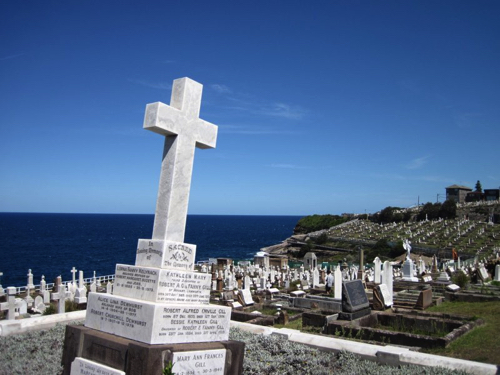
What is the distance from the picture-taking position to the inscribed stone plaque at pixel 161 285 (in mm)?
5113


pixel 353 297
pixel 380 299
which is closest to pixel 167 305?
pixel 353 297

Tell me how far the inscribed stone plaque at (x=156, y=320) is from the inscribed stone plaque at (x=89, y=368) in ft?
1.26

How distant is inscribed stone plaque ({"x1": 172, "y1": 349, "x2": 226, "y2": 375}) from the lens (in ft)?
15.6

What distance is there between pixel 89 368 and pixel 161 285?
48.3 inches

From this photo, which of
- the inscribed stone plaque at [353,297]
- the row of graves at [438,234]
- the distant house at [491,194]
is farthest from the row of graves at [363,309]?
the distant house at [491,194]

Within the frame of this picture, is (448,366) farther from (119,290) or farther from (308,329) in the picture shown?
(308,329)

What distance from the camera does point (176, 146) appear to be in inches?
223

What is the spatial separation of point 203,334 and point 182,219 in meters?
1.47

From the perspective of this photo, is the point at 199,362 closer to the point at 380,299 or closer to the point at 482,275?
the point at 380,299

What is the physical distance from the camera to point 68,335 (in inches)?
211

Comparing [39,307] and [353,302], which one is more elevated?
[353,302]

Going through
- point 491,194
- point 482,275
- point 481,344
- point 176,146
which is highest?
point 491,194

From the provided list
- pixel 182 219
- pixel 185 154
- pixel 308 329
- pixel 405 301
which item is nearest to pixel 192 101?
pixel 185 154

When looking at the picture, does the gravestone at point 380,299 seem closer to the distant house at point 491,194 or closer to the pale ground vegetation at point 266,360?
the pale ground vegetation at point 266,360
